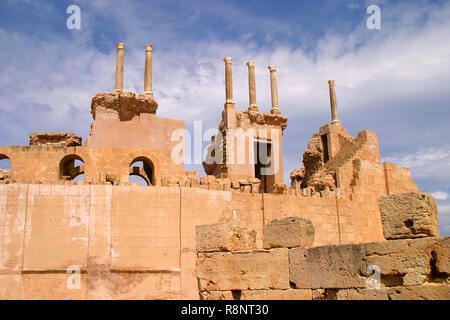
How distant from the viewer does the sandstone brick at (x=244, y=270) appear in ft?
25.1

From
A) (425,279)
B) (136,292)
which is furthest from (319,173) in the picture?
(425,279)

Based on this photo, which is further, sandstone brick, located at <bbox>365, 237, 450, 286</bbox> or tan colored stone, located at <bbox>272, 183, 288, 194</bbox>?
tan colored stone, located at <bbox>272, 183, 288, 194</bbox>

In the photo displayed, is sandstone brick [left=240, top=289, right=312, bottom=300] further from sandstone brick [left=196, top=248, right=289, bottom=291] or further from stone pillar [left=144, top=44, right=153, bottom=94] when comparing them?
stone pillar [left=144, top=44, right=153, bottom=94]

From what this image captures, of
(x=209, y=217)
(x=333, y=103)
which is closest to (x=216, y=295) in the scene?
(x=209, y=217)

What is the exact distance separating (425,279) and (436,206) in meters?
1.04

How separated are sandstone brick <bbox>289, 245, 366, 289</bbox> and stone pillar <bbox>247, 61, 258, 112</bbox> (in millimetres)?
17116

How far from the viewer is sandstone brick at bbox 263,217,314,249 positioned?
25.1ft

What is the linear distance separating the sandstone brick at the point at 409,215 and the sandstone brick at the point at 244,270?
78.1 inches

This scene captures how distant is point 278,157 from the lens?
24.0m

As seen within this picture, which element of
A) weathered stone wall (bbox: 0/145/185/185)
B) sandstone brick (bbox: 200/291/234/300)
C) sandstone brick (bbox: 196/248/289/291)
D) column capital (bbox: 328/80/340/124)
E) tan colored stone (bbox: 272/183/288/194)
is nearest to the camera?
sandstone brick (bbox: 196/248/289/291)

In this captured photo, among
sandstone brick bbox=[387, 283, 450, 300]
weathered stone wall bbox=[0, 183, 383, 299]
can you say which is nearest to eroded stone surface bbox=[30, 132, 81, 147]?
weathered stone wall bbox=[0, 183, 383, 299]

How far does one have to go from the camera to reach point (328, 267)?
6832 millimetres

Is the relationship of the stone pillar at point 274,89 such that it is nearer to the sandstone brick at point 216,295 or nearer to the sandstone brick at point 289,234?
the sandstone brick at point 289,234
